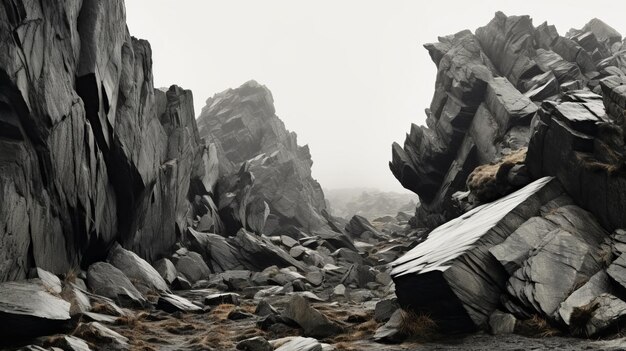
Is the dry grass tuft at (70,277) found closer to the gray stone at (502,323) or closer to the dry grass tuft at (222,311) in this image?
the dry grass tuft at (222,311)

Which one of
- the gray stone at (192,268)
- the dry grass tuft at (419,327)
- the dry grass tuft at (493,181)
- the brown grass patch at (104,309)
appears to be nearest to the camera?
the dry grass tuft at (419,327)

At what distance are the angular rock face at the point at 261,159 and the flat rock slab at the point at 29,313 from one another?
153ft

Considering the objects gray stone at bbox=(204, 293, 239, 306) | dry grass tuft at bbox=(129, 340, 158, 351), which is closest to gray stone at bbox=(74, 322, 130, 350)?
dry grass tuft at bbox=(129, 340, 158, 351)

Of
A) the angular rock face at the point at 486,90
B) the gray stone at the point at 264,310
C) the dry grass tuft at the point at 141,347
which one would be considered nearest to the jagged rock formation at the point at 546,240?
the gray stone at the point at 264,310

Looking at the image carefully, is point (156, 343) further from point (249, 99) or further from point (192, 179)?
point (249, 99)

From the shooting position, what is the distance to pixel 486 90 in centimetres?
6319

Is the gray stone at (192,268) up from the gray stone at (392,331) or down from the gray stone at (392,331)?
up

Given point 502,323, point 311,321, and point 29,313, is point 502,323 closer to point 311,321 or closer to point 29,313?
point 311,321

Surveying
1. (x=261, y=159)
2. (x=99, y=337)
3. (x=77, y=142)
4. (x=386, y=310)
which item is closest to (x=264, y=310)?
(x=386, y=310)

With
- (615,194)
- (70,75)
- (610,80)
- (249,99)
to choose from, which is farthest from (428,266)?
(249,99)

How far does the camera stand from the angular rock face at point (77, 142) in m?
22.4

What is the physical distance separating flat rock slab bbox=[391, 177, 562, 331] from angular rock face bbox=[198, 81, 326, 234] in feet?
153

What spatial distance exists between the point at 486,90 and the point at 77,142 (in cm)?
5135

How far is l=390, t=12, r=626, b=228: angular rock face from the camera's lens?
5788cm
